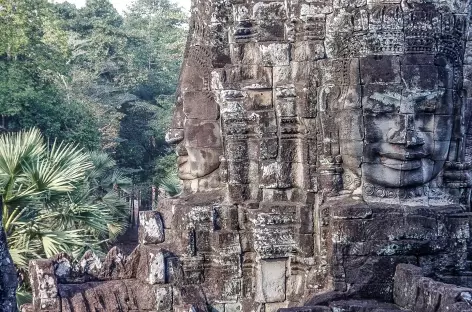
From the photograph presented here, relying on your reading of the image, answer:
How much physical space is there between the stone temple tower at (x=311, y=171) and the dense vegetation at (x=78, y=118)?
8.73ft

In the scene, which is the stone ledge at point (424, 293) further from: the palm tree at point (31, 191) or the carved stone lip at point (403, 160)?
the palm tree at point (31, 191)

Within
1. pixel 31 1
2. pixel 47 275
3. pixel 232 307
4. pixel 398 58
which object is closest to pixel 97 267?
pixel 47 275

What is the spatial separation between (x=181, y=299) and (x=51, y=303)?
4.04 feet

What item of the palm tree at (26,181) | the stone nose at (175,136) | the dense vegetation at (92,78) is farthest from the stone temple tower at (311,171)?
the dense vegetation at (92,78)

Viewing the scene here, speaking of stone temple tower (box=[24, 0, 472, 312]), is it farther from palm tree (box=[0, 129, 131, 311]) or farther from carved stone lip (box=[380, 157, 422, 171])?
palm tree (box=[0, 129, 131, 311])

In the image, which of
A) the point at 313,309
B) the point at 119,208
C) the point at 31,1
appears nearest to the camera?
the point at 313,309

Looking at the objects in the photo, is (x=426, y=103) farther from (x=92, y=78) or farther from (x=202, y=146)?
(x=92, y=78)

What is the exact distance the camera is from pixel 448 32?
6469 millimetres

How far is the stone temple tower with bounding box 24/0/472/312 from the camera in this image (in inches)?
254

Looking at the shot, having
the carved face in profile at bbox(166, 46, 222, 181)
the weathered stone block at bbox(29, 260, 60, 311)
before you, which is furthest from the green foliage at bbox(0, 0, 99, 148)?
the weathered stone block at bbox(29, 260, 60, 311)

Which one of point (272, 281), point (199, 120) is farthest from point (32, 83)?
point (272, 281)

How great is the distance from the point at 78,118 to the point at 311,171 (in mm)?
16033

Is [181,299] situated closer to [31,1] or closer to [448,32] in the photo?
[448,32]

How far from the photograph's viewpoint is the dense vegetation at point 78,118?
10250 mm
